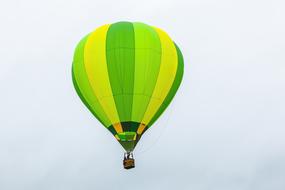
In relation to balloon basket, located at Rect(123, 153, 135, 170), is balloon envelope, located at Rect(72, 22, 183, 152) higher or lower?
higher

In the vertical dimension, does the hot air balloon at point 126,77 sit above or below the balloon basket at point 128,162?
above

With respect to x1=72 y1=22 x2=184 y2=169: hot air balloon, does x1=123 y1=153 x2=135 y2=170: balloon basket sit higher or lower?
lower

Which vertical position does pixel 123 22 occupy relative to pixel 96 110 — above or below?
above

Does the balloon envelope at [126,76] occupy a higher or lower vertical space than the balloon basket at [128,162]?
higher

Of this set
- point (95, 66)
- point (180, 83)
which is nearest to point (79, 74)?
point (95, 66)

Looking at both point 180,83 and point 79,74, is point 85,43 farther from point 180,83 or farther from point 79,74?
point 180,83
